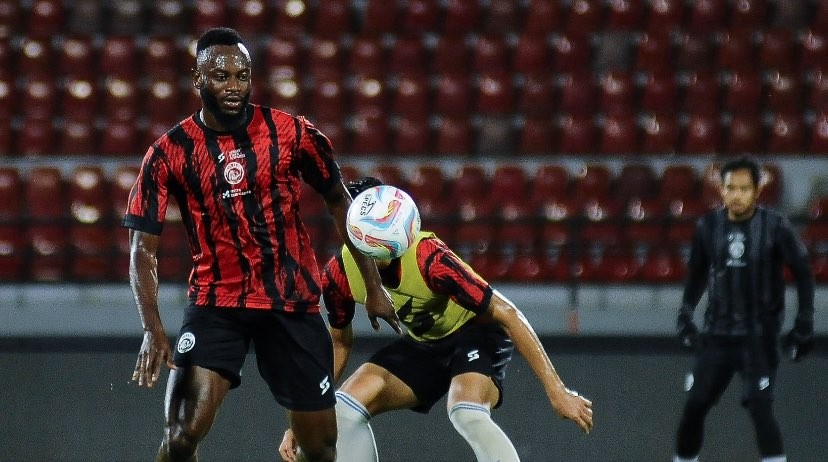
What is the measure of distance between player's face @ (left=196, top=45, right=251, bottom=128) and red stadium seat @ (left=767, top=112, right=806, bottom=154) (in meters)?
6.12

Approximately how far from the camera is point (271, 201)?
4098mm

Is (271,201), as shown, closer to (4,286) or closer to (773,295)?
(773,295)

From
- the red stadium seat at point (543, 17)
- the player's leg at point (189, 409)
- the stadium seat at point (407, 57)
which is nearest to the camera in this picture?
the player's leg at point (189, 409)

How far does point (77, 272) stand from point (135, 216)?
469 cm

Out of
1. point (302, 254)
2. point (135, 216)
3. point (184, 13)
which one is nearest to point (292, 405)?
point (302, 254)

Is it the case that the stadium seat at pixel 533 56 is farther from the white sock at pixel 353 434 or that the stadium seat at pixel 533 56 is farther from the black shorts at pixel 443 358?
the white sock at pixel 353 434

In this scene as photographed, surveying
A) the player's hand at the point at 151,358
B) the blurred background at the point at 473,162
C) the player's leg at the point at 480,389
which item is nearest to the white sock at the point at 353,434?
the player's leg at the point at 480,389

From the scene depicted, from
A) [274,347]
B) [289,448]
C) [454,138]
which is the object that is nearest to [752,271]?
[289,448]

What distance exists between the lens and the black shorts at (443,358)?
4691 millimetres

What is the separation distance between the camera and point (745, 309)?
565cm

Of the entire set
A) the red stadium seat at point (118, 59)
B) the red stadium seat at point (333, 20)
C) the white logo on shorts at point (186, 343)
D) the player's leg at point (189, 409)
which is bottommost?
the player's leg at point (189, 409)

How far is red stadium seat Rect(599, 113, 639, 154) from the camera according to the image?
927 centimetres

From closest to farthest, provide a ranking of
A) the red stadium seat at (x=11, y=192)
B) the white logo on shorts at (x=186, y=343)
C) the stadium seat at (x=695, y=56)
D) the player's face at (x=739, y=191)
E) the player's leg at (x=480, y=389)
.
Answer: the white logo on shorts at (x=186, y=343) < the player's leg at (x=480, y=389) < the player's face at (x=739, y=191) < the red stadium seat at (x=11, y=192) < the stadium seat at (x=695, y=56)

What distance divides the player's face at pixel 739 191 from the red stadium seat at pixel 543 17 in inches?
187
